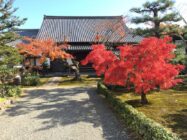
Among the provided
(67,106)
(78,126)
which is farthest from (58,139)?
(67,106)

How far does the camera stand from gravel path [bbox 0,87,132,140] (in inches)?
428

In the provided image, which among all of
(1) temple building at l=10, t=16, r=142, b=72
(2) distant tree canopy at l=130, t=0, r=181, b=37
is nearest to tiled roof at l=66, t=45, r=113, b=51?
(1) temple building at l=10, t=16, r=142, b=72

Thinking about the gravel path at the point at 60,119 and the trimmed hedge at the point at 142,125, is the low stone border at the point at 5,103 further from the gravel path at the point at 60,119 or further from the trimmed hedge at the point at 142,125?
the trimmed hedge at the point at 142,125

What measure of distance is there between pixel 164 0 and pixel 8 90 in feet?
42.0

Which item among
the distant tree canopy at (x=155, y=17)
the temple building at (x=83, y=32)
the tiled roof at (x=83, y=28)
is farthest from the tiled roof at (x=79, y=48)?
the distant tree canopy at (x=155, y=17)

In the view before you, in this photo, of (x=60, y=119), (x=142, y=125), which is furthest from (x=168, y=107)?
(x=142, y=125)

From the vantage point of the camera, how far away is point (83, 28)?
1384 inches

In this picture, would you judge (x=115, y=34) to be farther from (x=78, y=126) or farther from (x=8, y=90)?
(x=78, y=126)

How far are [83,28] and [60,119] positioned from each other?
2296cm

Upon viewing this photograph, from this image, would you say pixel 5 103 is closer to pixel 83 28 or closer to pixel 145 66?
pixel 145 66

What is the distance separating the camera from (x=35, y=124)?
41.1 feet

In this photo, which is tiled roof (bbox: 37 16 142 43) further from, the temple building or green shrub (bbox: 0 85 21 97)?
green shrub (bbox: 0 85 21 97)

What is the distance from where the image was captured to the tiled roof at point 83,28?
3275 centimetres

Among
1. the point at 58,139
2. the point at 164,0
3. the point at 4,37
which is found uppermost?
the point at 164,0
